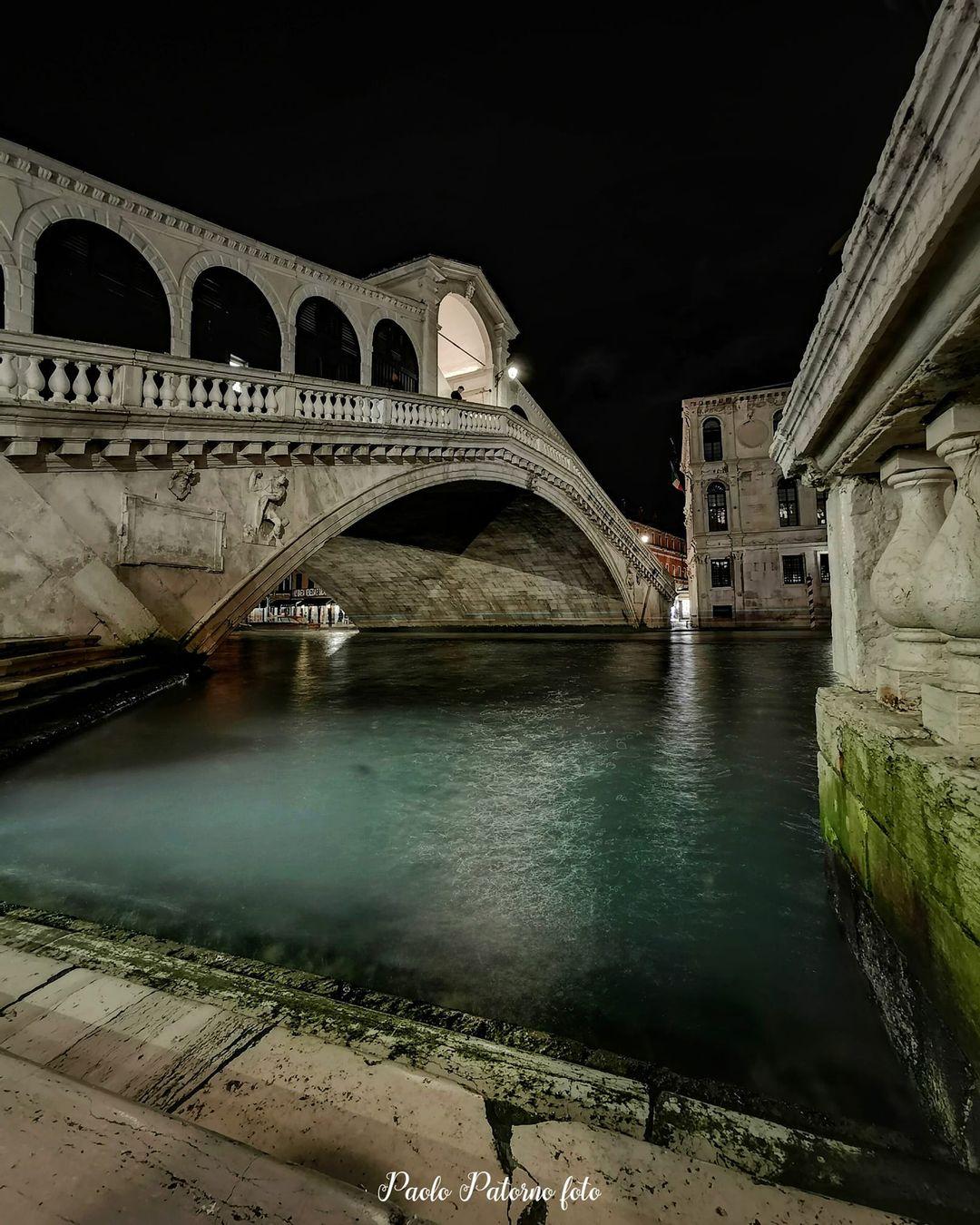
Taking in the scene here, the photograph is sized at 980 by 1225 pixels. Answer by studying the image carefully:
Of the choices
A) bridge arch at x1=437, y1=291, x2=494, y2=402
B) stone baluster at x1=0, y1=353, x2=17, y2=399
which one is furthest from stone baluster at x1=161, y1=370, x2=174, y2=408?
bridge arch at x1=437, y1=291, x2=494, y2=402

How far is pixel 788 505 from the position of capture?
79.5 ft

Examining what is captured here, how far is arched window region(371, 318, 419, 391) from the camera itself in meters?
15.8

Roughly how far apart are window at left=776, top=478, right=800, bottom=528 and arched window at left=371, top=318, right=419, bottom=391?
16810 millimetres

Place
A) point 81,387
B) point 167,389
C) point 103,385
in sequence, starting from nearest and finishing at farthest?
1. point 81,387
2. point 103,385
3. point 167,389

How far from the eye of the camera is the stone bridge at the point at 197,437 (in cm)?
656

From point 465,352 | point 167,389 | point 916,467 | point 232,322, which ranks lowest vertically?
point 916,467

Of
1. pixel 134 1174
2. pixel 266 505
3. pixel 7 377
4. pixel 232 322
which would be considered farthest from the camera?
pixel 232 322

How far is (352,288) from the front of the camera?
551 inches

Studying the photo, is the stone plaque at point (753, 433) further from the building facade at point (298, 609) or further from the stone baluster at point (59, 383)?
the stone baluster at point (59, 383)

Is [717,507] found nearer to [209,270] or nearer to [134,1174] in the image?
[209,270]

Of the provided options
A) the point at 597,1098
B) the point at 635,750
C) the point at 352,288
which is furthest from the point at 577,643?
the point at 597,1098

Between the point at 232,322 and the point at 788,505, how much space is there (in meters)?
22.2

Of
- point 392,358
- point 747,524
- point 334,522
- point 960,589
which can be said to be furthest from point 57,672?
point 747,524

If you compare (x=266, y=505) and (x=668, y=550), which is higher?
(x=668, y=550)
